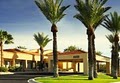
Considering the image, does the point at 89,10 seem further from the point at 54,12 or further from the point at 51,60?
the point at 51,60

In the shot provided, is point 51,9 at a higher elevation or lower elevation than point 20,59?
higher

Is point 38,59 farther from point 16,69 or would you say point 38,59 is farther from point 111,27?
point 111,27

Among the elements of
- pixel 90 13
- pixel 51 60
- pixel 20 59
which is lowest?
pixel 51 60

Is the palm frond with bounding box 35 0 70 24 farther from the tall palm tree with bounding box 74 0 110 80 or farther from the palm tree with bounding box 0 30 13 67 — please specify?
the palm tree with bounding box 0 30 13 67

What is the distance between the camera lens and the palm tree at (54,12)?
39.1 metres

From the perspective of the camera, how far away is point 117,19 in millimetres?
43000

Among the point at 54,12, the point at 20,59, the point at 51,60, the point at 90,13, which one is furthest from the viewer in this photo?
the point at 20,59

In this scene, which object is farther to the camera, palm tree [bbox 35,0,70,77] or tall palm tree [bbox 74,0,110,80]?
palm tree [bbox 35,0,70,77]

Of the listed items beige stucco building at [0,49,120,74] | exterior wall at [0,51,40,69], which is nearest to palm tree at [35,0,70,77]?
beige stucco building at [0,49,120,74]

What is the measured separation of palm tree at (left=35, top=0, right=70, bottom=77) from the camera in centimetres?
3908

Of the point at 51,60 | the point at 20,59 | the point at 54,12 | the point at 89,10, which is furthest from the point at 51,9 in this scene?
the point at 20,59

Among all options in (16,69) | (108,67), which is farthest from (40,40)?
(108,67)

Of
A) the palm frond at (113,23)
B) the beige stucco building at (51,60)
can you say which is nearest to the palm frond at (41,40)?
the beige stucco building at (51,60)

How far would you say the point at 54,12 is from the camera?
39562 millimetres
